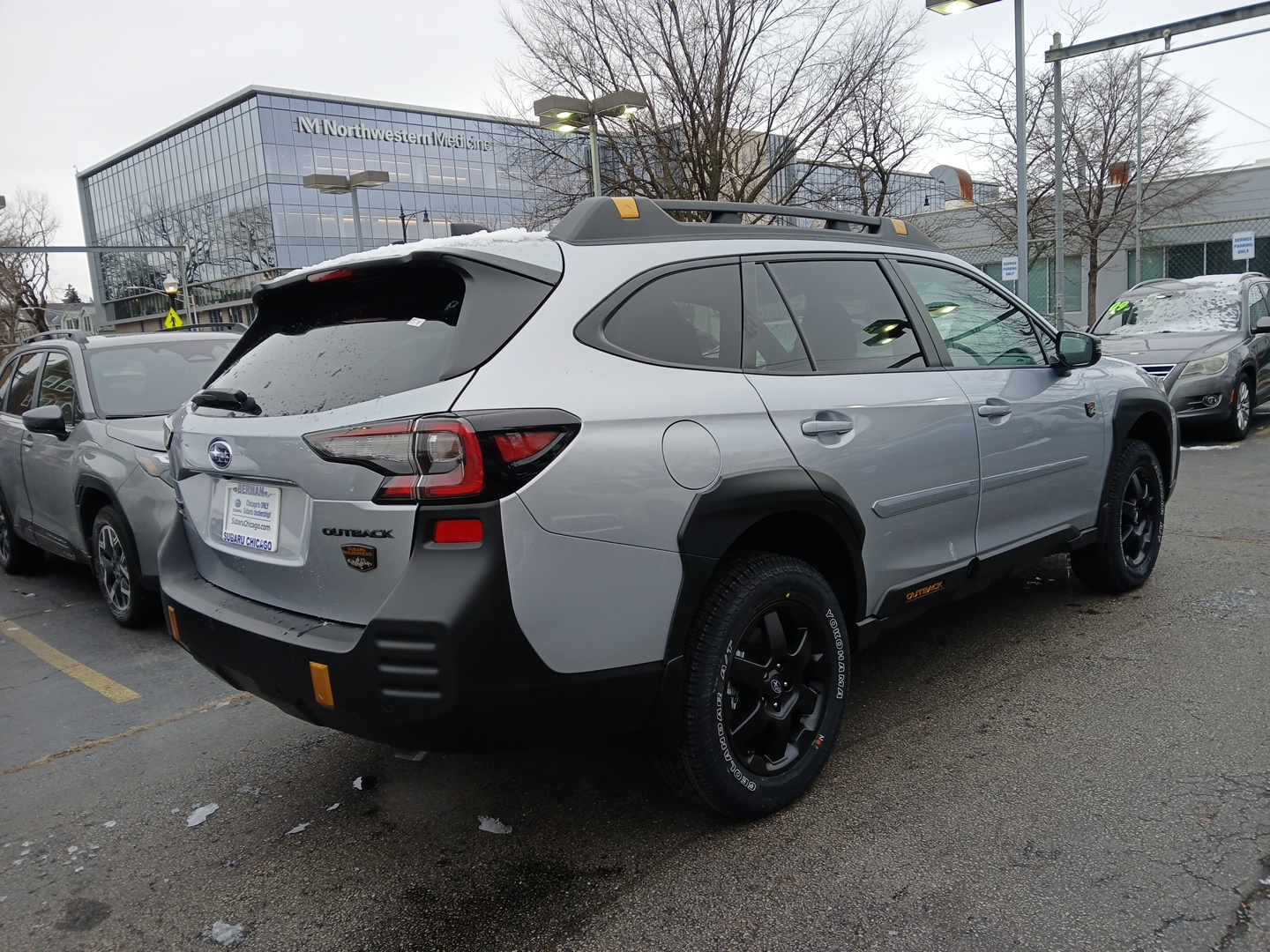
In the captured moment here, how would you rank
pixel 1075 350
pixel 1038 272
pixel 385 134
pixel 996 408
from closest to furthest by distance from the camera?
1. pixel 996 408
2. pixel 1075 350
3. pixel 1038 272
4. pixel 385 134

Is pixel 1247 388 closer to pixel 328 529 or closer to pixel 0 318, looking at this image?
pixel 328 529

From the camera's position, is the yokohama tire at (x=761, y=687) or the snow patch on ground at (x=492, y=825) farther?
the snow patch on ground at (x=492, y=825)

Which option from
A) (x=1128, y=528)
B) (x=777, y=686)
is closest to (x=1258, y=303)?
(x=1128, y=528)

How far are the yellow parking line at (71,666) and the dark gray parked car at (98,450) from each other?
404mm

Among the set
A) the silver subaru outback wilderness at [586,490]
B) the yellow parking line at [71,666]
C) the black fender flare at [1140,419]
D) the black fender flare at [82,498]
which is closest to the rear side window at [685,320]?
the silver subaru outback wilderness at [586,490]

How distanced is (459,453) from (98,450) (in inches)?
160

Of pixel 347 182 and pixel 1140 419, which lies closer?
pixel 1140 419

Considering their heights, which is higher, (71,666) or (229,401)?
(229,401)

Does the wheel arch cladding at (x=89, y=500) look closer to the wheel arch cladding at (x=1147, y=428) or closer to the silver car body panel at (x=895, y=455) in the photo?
the silver car body panel at (x=895, y=455)

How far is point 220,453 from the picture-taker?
2.77 meters

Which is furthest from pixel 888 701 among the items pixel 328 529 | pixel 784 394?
pixel 328 529

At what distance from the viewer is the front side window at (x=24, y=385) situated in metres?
6.42

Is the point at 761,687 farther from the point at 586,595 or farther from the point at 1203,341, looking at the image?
the point at 1203,341

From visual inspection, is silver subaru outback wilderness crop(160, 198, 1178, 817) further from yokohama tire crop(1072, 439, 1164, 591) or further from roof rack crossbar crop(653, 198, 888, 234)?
yokohama tire crop(1072, 439, 1164, 591)
